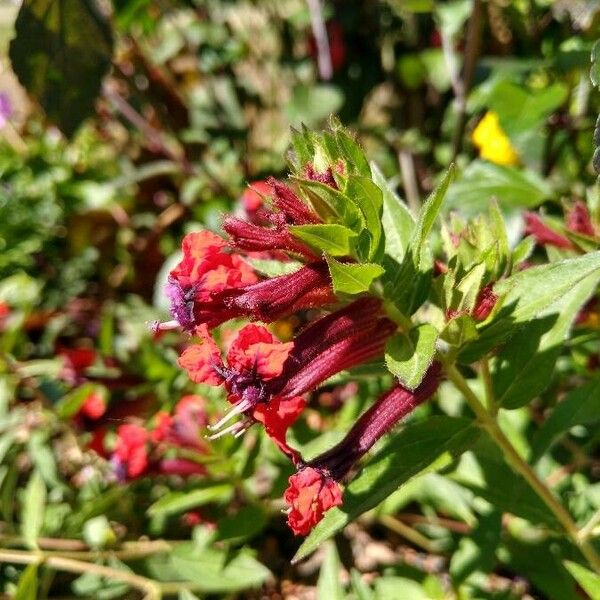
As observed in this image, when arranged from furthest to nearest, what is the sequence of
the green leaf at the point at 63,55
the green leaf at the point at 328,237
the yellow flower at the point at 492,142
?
the yellow flower at the point at 492,142
the green leaf at the point at 63,55
the green leaf at the point at 328,237

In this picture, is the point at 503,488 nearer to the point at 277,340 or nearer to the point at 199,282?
the point at 277,340

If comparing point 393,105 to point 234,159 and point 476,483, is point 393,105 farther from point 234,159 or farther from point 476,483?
→ point 476,483

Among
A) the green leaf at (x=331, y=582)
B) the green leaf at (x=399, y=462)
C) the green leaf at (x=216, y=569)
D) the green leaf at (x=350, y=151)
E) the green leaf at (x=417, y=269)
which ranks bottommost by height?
the green leaf at (x=216, y=569)

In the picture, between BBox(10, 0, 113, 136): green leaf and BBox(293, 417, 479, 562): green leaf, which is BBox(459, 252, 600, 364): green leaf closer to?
BBox(293, 417, 479, 562): green leaf

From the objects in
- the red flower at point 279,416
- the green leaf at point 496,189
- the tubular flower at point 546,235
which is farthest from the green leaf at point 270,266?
the green leaf at point 496,189

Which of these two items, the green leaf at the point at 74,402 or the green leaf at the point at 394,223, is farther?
the green leaf at the point at 74,402

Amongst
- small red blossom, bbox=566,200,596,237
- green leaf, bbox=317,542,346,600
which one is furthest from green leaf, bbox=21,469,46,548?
small red blossom, bbox=566,200,596,237

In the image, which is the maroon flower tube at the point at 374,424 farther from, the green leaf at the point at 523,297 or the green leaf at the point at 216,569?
the green leaf at the point at 216,569
